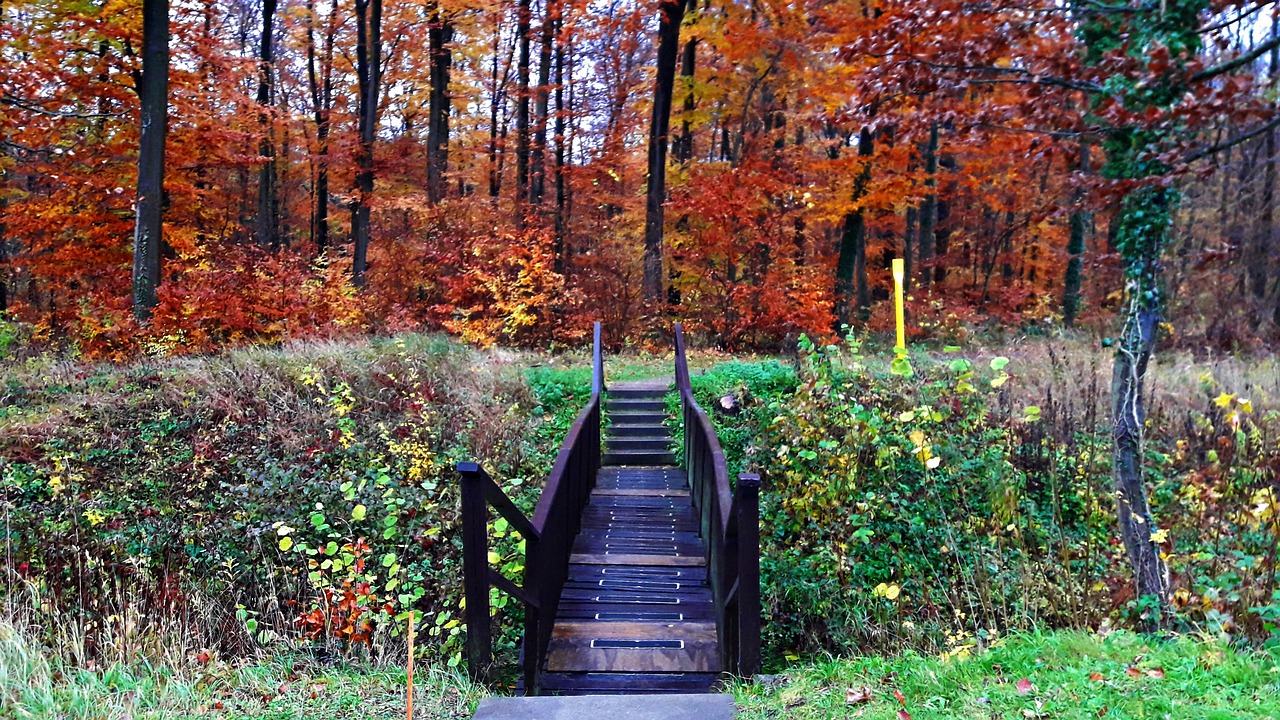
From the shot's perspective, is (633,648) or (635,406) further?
(635,406)

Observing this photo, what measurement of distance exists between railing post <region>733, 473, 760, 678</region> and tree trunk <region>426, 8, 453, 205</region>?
54.3ft

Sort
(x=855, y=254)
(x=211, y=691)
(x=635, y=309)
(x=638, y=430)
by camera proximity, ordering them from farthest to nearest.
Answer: (x=855, y=254) → (x=635, y=309) → (x=638, y=430) → (x=211, y=691)

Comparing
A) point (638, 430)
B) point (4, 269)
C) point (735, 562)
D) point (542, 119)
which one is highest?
point (542, 119)

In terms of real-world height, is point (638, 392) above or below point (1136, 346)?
below

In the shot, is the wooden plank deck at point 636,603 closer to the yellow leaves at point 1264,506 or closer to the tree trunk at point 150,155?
the yellow leaves at point 1264,506

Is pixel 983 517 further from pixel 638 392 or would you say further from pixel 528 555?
pixel 638 392

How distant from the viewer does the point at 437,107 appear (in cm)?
1983

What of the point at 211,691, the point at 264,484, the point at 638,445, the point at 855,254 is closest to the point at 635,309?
the point at 855,254

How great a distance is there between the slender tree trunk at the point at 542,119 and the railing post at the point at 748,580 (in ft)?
56.4

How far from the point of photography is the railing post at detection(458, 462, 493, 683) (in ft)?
13.1

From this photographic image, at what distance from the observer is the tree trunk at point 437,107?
755 inches

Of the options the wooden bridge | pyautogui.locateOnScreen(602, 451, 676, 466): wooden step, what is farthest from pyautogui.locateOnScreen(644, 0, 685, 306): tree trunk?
the wooden bridge

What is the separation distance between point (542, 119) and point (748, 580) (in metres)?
18.7

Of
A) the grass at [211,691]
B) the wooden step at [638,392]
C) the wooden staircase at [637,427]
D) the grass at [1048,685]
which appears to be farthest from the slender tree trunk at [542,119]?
the grass at [1048,685]
